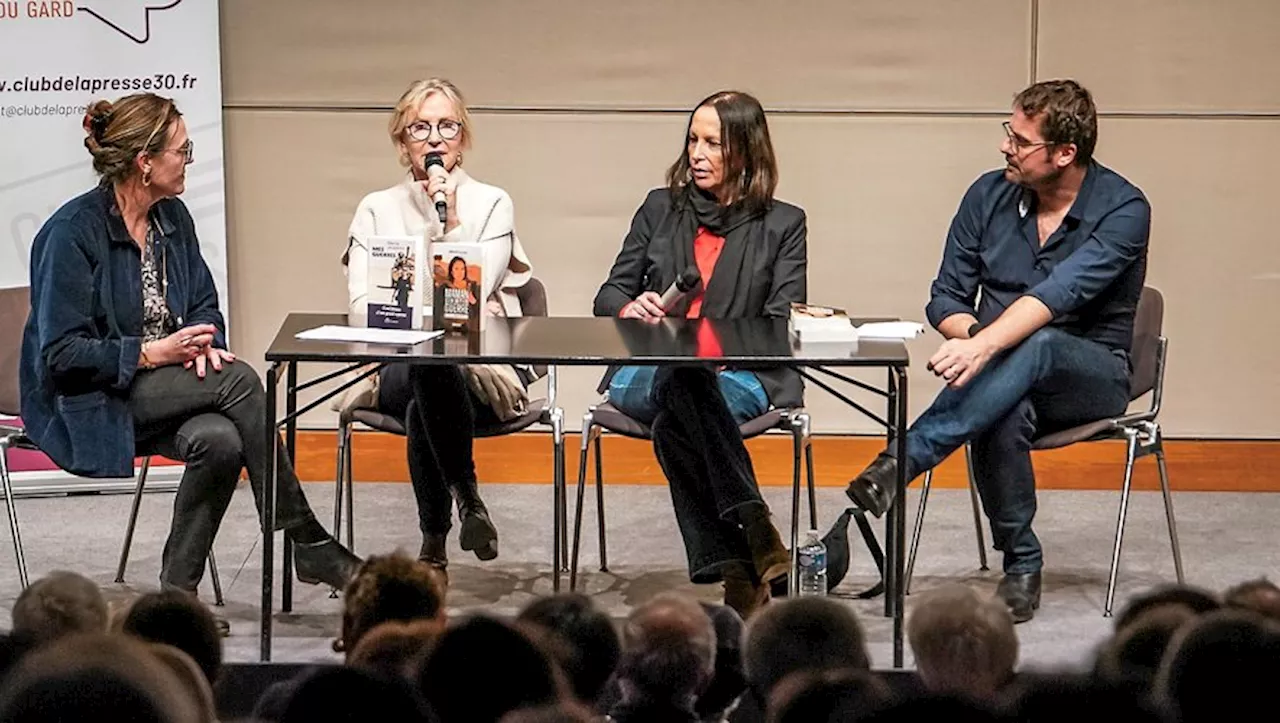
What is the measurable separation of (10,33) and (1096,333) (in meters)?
3.20

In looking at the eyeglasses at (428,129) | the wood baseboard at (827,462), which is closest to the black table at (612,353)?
the eyeglasses at (428,129)

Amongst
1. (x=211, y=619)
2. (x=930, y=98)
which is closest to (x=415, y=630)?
(x=211, y=619)

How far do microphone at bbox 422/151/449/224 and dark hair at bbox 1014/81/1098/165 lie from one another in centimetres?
136

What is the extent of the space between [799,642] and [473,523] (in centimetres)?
260

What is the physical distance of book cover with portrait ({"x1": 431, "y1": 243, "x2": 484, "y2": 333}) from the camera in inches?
150

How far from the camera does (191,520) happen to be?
3889 mm

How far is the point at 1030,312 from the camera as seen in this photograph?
401 centimetres

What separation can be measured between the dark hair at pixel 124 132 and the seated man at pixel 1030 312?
1.73 metres

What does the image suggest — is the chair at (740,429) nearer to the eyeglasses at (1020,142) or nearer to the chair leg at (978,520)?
the chair leg at (978,520)

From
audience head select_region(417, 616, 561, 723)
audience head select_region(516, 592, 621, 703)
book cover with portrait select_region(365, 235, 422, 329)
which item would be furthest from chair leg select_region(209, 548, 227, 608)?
audience head select_region(417, 616, 561, 723)

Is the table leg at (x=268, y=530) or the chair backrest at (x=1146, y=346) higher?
the chair backrest at (x=1146, y=346)

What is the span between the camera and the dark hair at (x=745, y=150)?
4.24 metres

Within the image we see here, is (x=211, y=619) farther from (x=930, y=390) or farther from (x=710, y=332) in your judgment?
(x=930, y=390)

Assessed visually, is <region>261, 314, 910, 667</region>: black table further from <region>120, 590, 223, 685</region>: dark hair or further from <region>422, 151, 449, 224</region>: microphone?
<region>120, 590, 223, 685</region>: dark hair
